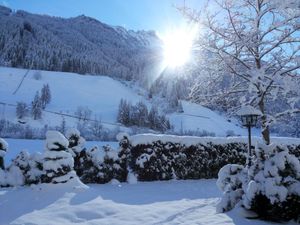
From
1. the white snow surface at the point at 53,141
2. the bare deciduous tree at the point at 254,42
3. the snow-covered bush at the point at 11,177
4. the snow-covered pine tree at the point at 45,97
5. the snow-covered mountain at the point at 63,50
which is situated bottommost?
the snow-covered bush at the point at 11,177

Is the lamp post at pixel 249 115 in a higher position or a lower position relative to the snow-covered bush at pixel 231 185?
higher

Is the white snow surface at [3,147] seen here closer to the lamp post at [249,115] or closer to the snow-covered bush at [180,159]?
the snow-covered bush at [180,159]

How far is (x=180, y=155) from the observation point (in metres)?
12.1

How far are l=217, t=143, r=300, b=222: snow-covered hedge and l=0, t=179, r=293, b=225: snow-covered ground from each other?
9.6 inches

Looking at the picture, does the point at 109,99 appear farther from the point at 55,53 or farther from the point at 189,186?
the point at 189,186

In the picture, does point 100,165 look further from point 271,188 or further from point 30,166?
point 271,188

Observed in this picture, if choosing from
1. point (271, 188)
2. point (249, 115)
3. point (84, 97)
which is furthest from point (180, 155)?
point (84, 97)

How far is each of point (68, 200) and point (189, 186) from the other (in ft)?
14.7

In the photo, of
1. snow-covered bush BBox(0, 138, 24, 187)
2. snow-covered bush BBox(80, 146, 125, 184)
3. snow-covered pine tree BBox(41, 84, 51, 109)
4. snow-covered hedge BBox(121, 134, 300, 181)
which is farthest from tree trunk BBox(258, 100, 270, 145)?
snow-covered pine tree BBox(41, 84, 51, 109)

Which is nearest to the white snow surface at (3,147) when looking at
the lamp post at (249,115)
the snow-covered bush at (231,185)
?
the snow-covered bush at (231,185)

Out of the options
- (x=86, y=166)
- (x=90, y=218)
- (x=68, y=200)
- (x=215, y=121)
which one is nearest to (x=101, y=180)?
(x=86, y=166)

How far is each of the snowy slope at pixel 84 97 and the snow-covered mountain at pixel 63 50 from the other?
537 cm

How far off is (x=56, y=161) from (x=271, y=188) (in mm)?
4988

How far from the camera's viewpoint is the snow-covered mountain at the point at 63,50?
84188 mm
